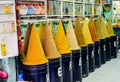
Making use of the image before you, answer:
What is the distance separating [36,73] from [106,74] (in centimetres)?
232

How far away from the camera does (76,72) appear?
3967 millimetres

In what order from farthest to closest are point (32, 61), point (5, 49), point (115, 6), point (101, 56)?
point (115, 6) < point (101, 56) < point (32, 61) < point (5, 49)

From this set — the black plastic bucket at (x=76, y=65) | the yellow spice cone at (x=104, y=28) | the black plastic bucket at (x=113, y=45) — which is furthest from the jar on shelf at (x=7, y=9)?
the black plastic bucket at (x=113, y=45)

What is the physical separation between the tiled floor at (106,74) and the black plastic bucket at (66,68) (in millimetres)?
889

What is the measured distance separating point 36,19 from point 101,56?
6.75ft

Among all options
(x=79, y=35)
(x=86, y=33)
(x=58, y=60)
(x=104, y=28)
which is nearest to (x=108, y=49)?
(x=104, y=28)

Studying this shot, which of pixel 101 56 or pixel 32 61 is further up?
pixel 32 61

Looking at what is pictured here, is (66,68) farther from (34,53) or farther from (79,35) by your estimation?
(79,35)

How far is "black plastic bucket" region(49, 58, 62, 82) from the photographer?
3.15 m

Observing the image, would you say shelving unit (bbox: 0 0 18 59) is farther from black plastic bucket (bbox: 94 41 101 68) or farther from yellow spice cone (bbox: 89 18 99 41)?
black plastic bucket (bbox: 94 41 101 68)

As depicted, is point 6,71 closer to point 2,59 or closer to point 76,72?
point 2,59

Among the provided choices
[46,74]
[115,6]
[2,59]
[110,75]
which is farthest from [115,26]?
[2,59]

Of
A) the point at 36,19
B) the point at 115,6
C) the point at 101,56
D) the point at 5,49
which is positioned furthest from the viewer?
the point at 115,6

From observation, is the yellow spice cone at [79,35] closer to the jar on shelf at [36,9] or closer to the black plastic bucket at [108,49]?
the jar on shelf at [36,9]
